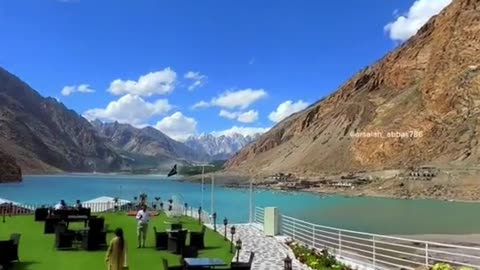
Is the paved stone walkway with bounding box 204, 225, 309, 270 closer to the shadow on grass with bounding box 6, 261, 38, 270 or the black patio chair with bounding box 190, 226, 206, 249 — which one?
the black patio chair with bounding box 190, 226, 206, 249

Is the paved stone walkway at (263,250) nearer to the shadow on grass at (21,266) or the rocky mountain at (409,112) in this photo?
the shadow on grass at (21,266)

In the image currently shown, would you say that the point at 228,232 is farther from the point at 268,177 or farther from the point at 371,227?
the point at 268,177

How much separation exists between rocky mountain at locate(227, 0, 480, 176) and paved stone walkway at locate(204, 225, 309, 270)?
9437cm

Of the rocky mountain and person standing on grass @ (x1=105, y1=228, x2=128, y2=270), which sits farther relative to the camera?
the rocky mountain

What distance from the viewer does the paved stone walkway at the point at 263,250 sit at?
16.2 meters

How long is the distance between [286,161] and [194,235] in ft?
510

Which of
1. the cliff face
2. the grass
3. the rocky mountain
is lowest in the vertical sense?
the grass

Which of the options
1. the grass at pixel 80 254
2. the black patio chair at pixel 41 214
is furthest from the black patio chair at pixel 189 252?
the black patio chair at pixel 41 214

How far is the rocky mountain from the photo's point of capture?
120000 mm

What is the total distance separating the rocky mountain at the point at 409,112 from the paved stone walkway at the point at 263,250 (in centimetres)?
9437

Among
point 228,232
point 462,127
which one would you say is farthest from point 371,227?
point 462,127

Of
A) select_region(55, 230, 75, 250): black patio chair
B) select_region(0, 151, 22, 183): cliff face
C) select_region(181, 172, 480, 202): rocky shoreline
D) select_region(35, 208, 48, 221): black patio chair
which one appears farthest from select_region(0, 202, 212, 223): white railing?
select_region(0, 151, 22, 183): cliff face

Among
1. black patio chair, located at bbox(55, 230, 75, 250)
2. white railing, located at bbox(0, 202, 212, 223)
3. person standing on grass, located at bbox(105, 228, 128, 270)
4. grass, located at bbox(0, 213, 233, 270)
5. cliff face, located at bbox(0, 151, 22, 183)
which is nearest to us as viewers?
person standing on grass, located at bbox(105, 228, 128, 270)

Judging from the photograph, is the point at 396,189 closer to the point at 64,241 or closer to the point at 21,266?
the point at 64,241
